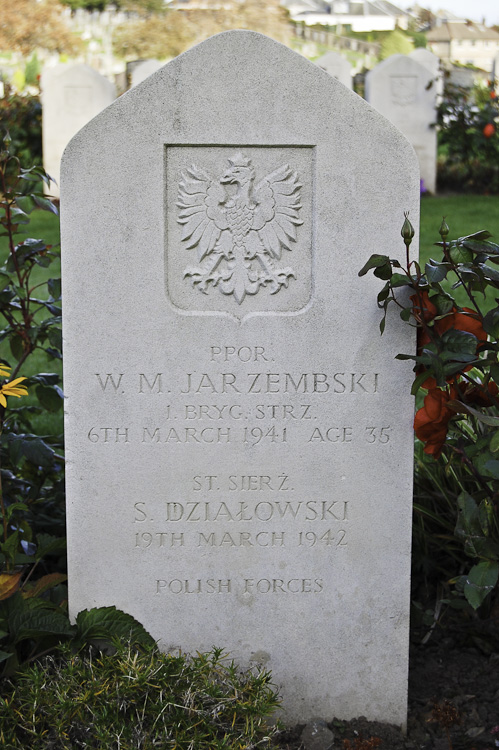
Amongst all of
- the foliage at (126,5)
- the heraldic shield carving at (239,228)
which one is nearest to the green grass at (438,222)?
the heraldic shield carving at (239,228)

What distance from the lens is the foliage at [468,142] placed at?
11.1 m

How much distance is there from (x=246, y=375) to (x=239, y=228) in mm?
427

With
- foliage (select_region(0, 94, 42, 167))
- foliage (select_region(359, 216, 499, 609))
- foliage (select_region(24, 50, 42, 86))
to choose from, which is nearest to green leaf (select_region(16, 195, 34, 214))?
foliage (select_region(359, 216, 499, 609))

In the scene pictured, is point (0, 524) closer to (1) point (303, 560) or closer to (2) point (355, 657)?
(1) point (303, 560)

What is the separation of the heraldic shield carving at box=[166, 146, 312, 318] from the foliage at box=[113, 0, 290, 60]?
2126cm

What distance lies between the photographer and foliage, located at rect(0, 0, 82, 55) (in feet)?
76.9

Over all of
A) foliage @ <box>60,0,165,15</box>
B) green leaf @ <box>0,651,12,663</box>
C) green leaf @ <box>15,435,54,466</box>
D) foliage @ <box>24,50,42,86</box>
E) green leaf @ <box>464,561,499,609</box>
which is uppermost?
foliage @ <box>60,0,165,15</box>

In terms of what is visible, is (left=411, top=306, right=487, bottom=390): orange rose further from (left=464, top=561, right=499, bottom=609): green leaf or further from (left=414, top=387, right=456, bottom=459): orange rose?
(left=464, top=561, right=499, bottom=609): green leaf

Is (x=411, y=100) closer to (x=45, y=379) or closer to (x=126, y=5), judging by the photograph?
(x=45, y=379)

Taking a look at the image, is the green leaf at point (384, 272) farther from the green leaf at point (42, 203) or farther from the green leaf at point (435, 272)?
the green leaf at point (42, 203)

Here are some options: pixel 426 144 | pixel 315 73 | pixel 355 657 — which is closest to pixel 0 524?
pixel 355 657

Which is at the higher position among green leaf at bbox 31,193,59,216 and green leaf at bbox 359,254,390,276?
green leaf at bbox 31,193,59,216

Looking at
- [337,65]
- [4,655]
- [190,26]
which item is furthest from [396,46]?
[4,655]

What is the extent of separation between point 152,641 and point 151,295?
102cm
